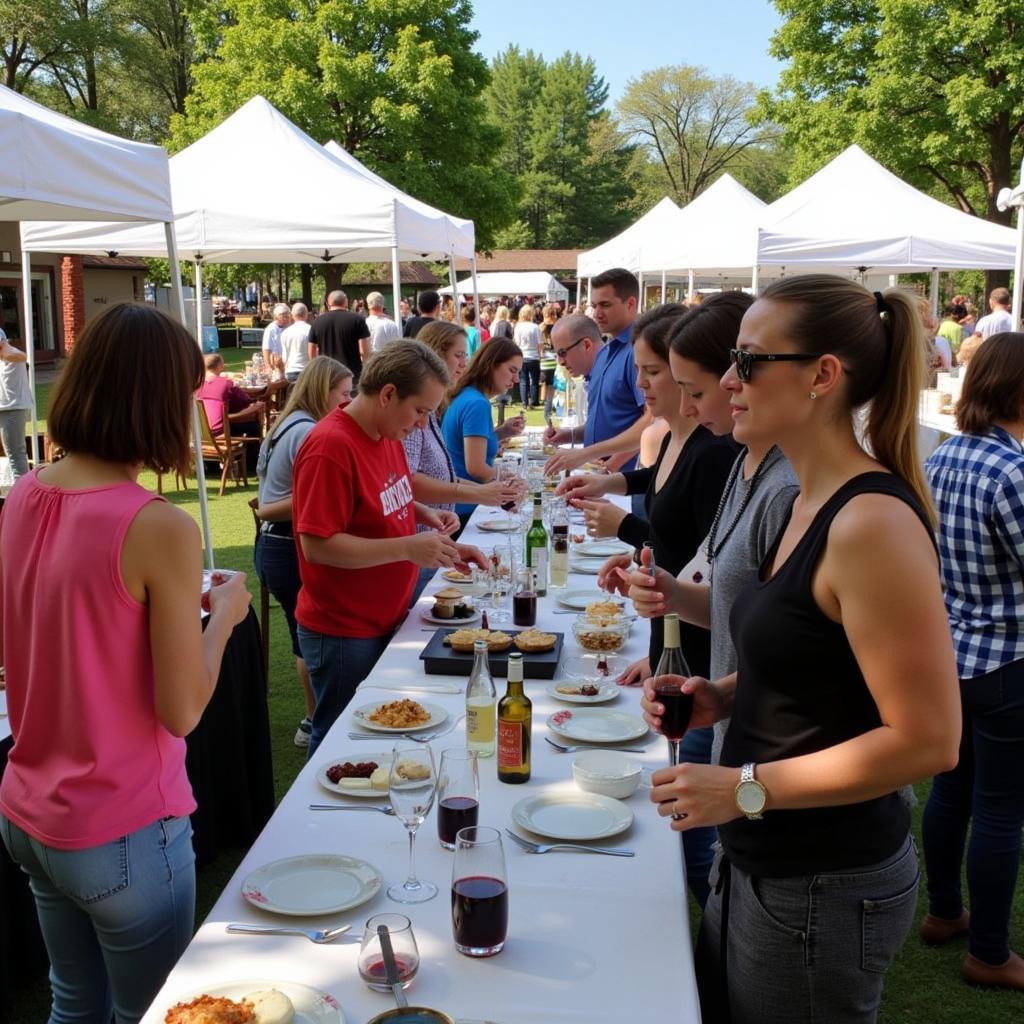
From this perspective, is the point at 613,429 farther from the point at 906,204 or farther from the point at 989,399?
the point at 906,204

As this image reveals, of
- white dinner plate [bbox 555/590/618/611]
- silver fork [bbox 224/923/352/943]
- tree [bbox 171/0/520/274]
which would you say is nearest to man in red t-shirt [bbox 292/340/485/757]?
white dinner plate [bbox 555/590/618/611]

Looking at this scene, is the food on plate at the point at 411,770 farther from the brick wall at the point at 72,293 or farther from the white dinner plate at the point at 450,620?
the brick wall at the point at 72,293

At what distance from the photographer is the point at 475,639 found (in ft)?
9.46

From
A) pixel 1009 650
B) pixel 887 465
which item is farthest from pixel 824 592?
pixel 1009 650

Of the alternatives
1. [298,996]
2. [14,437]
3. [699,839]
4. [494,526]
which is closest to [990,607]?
[699,839]

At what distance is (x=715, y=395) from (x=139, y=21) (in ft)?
118

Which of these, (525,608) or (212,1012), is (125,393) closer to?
(212,1012)

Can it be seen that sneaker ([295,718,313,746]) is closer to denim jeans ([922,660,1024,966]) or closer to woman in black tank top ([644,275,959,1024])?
denim jeans ([922,660,1024,966])

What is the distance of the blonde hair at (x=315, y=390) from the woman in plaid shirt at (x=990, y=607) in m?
2.49

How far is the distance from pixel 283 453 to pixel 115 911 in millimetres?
2701

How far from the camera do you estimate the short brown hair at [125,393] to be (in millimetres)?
1674

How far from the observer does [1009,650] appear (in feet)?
8.98

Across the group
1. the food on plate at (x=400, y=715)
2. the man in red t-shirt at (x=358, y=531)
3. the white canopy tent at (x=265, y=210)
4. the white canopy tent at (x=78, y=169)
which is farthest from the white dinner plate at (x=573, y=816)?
the white canopy tent at (x=265, y=210)

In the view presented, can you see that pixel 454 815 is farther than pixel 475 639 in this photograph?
No
